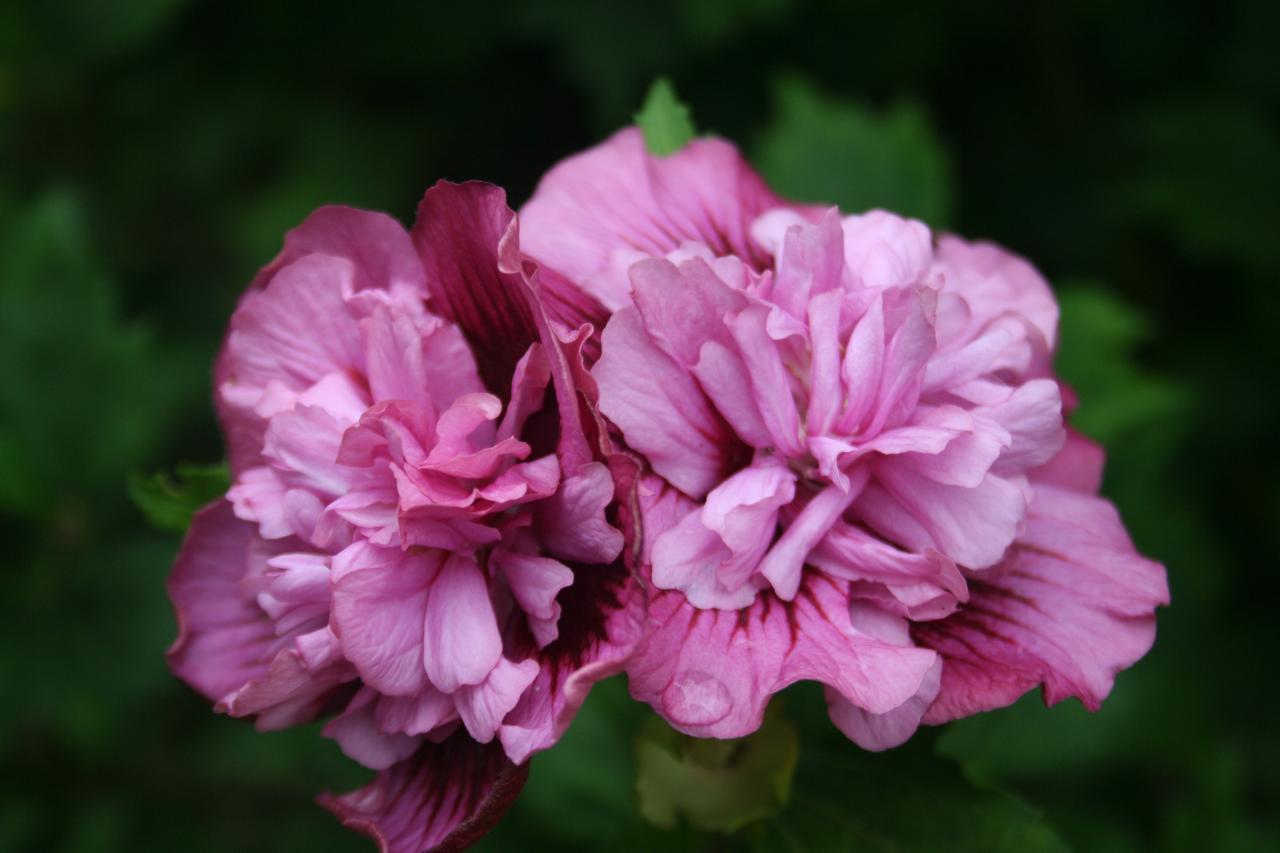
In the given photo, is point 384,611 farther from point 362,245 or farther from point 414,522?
point 362,245

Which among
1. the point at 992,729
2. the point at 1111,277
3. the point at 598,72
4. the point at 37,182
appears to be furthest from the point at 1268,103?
the point at 37,182

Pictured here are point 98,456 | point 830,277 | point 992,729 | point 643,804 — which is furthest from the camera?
point 98,456

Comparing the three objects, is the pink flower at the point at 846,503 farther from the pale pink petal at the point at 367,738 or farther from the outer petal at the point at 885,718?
the pale pink petal at the point at 367,738

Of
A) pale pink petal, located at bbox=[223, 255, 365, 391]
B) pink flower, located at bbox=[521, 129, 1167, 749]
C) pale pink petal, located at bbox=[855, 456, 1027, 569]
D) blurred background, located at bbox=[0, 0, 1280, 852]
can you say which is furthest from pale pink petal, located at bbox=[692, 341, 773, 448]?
blurred background, located at bbox=[0, 0, 1280, 852]

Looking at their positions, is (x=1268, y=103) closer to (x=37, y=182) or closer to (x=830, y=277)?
(x=830, y=277)

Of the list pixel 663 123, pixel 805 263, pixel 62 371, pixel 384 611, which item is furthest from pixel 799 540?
pixel 62 371

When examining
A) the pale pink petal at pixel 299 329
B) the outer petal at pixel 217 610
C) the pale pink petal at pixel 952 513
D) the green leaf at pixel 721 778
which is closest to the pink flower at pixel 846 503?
the pale pink petal at pixel 952 513
